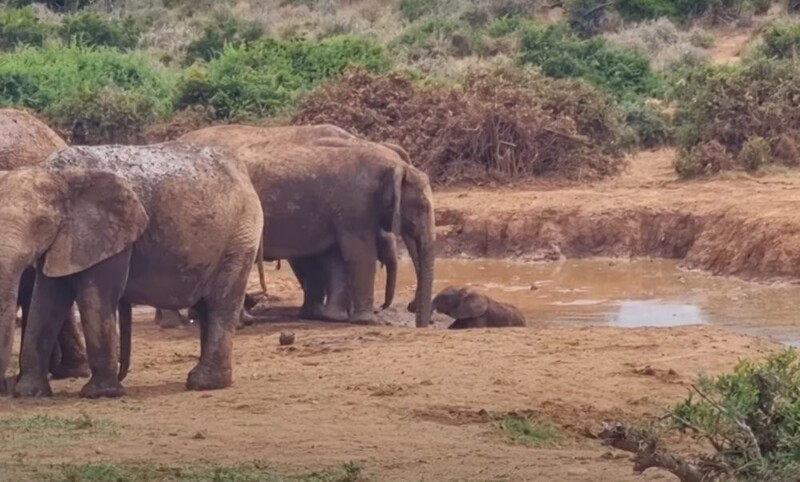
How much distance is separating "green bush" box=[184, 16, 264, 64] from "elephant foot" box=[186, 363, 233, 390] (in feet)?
83.5

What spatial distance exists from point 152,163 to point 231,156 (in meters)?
0.67

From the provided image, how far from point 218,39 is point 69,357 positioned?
1044 inches

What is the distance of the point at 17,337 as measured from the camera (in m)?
13.4

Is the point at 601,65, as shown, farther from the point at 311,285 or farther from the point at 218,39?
the point at 311,285

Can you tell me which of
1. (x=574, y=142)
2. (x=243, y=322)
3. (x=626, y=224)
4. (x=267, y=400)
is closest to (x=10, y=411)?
(x=267, y=400)

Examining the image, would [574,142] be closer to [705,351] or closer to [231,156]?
[705,351]

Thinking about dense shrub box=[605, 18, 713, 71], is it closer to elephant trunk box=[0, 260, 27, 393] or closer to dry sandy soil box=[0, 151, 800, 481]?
dry sandy soil box=[0, 151, 800, 481]

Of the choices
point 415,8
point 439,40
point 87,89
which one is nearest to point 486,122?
point 87,89

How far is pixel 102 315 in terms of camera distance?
33.6ft

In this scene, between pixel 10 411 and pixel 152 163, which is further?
pixel 152 163

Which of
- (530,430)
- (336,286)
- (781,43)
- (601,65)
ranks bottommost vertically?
(336,286)

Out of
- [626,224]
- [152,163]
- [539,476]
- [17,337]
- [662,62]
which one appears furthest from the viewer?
[662,62]

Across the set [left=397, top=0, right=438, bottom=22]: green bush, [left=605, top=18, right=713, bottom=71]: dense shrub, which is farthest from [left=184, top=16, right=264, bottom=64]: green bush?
[left=605, top=18, right=713, bottom=71]: dense shrub

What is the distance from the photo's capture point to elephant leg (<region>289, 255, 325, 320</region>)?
15.2 m
